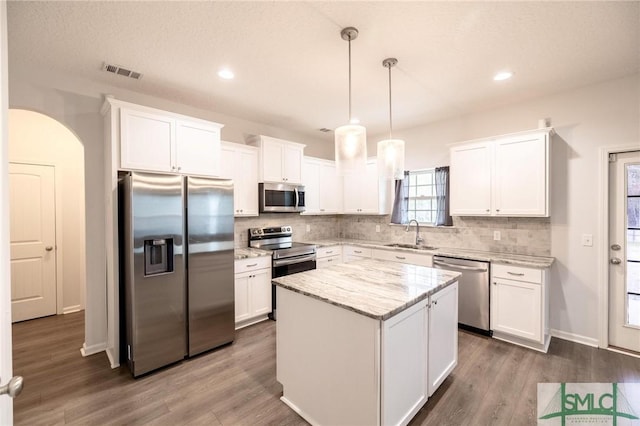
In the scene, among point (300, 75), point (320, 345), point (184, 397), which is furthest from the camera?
point (300, 75)

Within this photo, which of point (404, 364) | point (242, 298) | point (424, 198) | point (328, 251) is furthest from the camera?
point (328, 251)

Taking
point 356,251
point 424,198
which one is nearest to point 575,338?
point 424,198

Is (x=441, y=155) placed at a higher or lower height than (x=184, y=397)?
higher

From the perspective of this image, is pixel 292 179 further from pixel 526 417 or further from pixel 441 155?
pixel 526 417

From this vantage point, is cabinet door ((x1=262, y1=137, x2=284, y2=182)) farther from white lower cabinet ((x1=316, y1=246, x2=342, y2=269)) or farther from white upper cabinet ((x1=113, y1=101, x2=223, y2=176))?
white lower cabinet ((x1=316, y1=246, x2=342, y2=269))

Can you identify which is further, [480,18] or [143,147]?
[143,147]

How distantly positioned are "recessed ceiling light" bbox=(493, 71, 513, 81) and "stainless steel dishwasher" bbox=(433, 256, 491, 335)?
1965 millimetres

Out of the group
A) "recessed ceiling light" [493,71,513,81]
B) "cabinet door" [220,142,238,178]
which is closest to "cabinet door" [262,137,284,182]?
"cabinet door" [220,142,238,178]

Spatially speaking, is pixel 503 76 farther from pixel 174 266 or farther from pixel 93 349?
pixel 93 349

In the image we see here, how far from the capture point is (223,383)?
97.1 inches

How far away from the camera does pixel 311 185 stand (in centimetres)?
481

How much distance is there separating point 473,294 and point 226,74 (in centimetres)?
360

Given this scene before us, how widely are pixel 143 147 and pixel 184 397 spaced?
2.28 meters

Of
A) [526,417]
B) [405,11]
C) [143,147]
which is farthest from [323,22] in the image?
[526,417]
